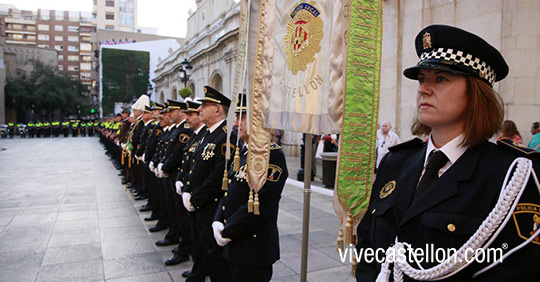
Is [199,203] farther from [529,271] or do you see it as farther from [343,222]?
[529,271]

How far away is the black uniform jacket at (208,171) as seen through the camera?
12.0 ft

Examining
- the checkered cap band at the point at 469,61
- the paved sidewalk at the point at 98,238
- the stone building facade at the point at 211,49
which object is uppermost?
the stone building facade at the point at 211,49

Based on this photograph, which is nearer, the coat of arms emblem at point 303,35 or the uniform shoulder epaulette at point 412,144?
the uniform shoulder epaulette at point 412,144

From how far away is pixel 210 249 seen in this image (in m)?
3.54

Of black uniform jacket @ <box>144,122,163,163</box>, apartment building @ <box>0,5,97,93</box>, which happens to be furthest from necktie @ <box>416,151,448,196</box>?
apartment building @ <box>0,5,97,93</box>

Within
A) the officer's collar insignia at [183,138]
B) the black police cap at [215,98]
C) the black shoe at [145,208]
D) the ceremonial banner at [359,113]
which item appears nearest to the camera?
the ceremonial banner at [359,113]

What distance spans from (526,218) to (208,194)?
9.31 ft

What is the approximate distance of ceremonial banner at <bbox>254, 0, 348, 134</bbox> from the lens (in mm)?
2395

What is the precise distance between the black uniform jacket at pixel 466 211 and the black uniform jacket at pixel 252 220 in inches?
51.3

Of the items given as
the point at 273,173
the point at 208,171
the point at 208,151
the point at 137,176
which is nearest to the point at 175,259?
the point at 208,171

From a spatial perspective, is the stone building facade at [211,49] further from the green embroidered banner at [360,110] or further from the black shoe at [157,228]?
the green embroidered banner at [360,110]

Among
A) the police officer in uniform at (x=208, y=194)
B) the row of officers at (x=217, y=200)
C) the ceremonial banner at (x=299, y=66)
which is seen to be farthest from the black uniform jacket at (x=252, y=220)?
the police officer in uniform at (x=208, y=194)

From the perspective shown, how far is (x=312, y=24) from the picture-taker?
95.3 inches

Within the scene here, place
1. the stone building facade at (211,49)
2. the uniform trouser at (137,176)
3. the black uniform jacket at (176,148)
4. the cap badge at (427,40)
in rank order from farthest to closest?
the stone building facade at (211,49) < the uniform trouser at (137,176) < the black uniform jacket at (176,148) < the cap badge at (427,40)
